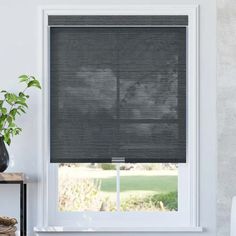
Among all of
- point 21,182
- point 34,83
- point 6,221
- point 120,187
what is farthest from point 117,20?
point 6,221

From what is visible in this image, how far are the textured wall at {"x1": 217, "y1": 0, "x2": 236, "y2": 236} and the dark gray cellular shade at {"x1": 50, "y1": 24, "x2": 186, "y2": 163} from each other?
287mm

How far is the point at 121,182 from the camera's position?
555 cm

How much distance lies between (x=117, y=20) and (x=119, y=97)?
23.5 inches

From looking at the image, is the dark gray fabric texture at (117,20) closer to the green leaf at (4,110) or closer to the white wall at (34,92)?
the white wall at (34,92)

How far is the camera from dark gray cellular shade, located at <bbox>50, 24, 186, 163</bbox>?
537cm

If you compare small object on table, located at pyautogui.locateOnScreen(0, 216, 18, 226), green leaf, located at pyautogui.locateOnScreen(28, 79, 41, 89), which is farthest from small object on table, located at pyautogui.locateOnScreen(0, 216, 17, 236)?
green leaf, located at pyautogui.locateOnScreen(28, 79, 41, 89)

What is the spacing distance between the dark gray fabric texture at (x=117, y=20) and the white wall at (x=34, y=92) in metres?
0.12

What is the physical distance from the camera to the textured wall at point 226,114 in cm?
534

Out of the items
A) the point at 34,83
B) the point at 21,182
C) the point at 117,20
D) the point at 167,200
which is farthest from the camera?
the point at 167,200

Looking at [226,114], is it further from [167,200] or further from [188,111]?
[167,200]

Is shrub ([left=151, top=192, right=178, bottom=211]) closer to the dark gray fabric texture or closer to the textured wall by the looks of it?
the textured wall

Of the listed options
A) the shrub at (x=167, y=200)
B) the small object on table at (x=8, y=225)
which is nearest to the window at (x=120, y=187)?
the shrub at (x=167, y=200)

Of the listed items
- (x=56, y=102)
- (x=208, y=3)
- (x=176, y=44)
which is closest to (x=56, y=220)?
(x=56, y=102)

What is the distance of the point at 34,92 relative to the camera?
5375 mm
